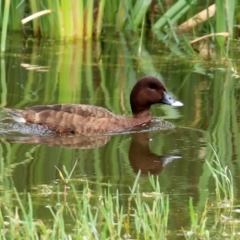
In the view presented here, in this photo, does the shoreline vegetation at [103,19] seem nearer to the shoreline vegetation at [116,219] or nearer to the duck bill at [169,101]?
the duck bill at [169,101]

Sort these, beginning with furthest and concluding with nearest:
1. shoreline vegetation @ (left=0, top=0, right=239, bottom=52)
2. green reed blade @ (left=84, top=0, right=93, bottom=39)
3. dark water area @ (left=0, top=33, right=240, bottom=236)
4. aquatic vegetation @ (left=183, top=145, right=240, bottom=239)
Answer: green reed blade @ (left=84, top=0, right=93, bottom=39) → shoreline vegetation @ (left=0, top=0, right=239, bottom=52) → dark water area @ (left=0, top=33, right=240, bottom=236) → aquatic vegetation @ (left=183, top=145, right=240, bottom=239)

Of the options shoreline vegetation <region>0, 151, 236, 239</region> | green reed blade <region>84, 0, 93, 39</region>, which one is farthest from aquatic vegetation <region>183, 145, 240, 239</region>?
green reed blade <region>84, 0, 93, 39</region>

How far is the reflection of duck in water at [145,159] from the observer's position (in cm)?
633

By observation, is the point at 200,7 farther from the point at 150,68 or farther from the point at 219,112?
the point at 219,112

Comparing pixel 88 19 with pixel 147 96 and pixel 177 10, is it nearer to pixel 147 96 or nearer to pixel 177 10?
pixel 177 10

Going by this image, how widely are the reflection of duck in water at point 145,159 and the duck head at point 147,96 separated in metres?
0.92

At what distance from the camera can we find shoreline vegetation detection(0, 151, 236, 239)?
4152mm

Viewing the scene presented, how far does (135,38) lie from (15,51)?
2.03 m

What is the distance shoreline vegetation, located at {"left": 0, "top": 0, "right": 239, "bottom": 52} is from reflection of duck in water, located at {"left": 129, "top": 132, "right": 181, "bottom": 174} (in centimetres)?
351

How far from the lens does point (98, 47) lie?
39.8 ft

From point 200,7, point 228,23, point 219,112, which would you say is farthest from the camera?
point 200,7

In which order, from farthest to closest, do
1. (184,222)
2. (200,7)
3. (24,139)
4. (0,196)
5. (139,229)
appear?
(200,7)
(24,139)
(0,196)
(184,222)
(139,229)

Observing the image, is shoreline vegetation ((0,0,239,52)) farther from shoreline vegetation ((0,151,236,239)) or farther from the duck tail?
shoreline vegetation ((0,151,236,239))

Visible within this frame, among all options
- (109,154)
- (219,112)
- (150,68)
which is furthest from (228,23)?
(109,154)
